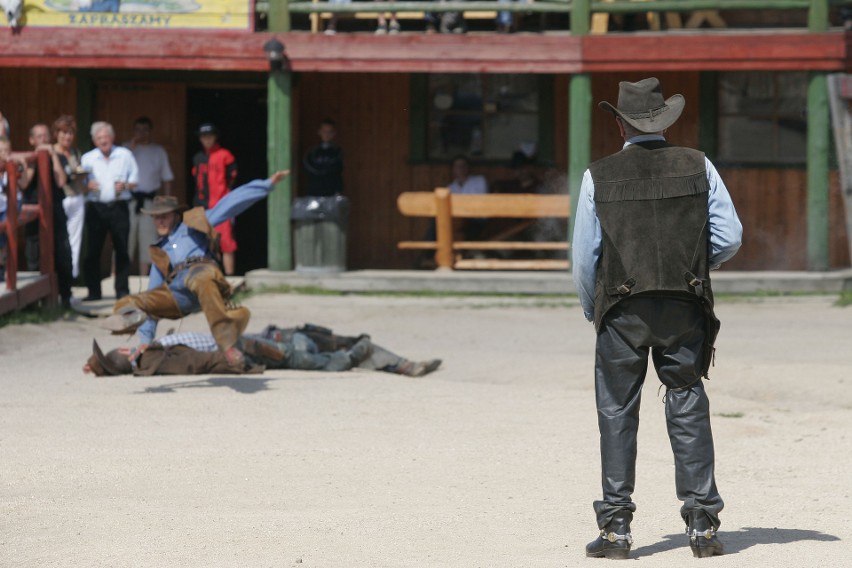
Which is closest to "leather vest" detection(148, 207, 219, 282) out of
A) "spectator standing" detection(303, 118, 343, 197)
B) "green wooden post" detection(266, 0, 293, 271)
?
"green wooden post" detection(266, 0, 293, 271)

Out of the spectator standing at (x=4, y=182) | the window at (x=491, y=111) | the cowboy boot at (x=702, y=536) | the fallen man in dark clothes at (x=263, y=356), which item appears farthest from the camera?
the window at (x=491, y=111)

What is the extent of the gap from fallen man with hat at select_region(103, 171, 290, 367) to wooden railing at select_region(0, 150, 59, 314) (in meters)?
3.80

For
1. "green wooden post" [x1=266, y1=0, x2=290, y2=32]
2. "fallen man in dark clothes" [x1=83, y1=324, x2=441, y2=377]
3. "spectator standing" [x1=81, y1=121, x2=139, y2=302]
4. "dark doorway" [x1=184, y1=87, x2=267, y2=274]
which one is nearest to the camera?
"fallen man in dark clothes" [x1=83, y1=324, x2=441, y2=377]

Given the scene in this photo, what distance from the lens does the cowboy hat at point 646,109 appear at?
6.13 m

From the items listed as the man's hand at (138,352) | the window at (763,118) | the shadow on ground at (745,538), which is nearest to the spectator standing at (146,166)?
the man's hand at (138,352)

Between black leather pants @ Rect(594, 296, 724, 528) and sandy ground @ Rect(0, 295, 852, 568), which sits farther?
sandy ground @ Rect(0, 295, 852, 568)

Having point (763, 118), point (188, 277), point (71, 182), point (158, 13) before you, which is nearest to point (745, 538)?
point (188, 277)

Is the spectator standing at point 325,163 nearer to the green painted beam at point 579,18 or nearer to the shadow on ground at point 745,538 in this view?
the green painted beam at point 579,18

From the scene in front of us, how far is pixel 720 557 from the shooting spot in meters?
6.06

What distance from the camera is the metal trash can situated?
17312 millimetres

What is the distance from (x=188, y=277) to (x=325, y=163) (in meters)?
8.24

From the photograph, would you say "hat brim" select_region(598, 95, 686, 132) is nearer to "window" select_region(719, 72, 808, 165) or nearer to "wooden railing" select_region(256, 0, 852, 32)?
"wooden railing" select_region(256, 0, 852, 32)

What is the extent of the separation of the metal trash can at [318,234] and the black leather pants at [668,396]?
11340mm

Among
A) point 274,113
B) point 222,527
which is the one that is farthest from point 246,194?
point 274,113
